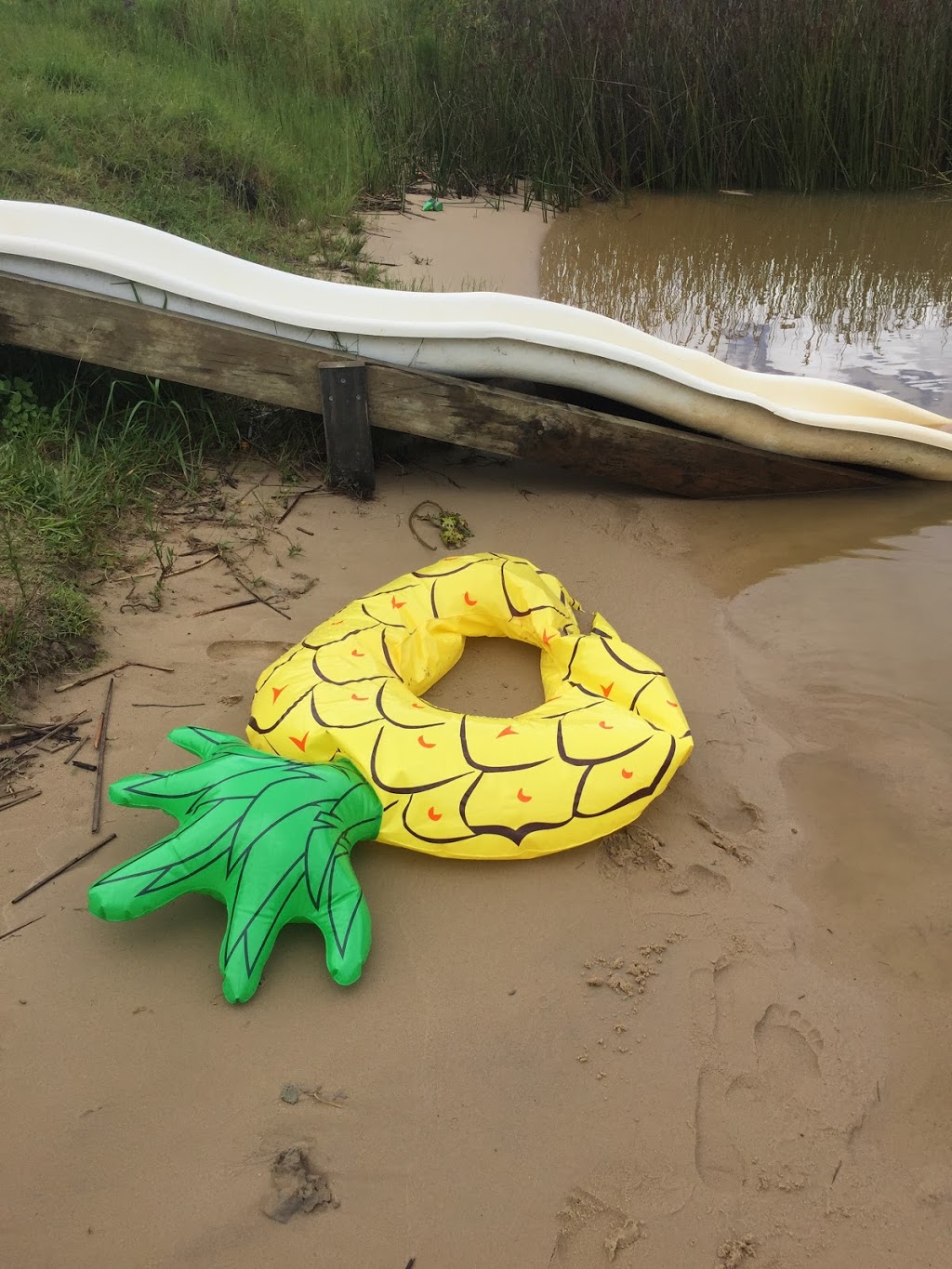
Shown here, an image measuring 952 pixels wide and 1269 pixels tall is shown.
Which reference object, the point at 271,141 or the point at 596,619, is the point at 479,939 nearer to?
the point at 596,619

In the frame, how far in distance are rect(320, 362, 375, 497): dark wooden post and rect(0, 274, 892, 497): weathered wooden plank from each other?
0.18 ft

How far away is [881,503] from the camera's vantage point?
159 inches

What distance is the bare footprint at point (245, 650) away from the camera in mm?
2848

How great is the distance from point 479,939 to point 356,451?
81.8 inches

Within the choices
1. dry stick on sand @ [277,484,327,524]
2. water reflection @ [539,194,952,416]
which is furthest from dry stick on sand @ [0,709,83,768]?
water reflection @ [539,194,952,416]

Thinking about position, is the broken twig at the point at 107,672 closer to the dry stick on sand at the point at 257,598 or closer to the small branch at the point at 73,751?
the small branch at the point at 73,751

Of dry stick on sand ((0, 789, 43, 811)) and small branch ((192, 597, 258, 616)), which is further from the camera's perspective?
small branch ((192, 597, 258, 616))

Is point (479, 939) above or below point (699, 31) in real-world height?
below

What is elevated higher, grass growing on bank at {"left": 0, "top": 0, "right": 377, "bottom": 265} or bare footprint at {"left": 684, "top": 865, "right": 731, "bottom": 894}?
grass growing on bank at {"left": 0, "top": 0, "right": 377, "bottom": 265}

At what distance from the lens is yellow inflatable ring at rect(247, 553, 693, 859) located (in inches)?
88.0

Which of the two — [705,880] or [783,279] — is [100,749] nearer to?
[705,880]

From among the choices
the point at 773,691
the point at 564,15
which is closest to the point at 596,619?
the point at 773,691

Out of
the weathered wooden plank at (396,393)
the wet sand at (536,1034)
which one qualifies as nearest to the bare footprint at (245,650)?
the wet sand at (536,1034)

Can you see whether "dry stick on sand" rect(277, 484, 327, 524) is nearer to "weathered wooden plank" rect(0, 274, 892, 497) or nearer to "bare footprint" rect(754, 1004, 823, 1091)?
"weathered wooden plank" rect(0, 274, 892, 497)
